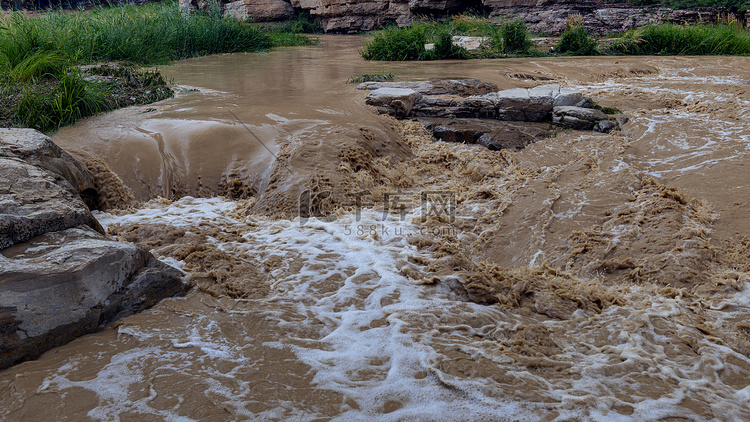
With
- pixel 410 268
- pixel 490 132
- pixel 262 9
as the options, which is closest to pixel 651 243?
pixel 410 268

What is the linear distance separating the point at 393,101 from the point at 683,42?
315 inches

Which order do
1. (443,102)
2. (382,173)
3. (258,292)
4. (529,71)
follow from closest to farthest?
(258,292) → (382,173) → (443,102) → (529,71)

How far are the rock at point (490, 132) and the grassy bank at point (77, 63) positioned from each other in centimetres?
374

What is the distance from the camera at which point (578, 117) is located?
592cm

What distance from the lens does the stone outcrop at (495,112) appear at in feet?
19.0

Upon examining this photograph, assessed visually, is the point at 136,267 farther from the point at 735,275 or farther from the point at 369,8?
the point at 369,8

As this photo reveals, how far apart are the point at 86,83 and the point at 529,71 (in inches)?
273

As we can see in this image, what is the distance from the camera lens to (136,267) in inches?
103

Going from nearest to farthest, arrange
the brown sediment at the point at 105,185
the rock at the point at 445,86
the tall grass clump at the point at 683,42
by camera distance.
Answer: the brown sediment at the point at 105,185 → the rock at the point at 445,86 → the tall grass clump at the point at 683,42

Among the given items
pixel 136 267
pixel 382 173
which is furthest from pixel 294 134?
pixel 136 267

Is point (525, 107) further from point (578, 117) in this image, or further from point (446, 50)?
point (446, 50)

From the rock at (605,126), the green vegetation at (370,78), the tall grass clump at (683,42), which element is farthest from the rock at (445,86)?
the tall grass clump at (683,42)

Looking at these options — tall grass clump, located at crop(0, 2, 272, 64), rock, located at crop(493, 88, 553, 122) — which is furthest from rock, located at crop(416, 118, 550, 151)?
tall grass clump, located at crop(0, 2, 272, 64)

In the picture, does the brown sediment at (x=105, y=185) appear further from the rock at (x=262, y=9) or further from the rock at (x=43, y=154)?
the rock at (x=262, y=9)
